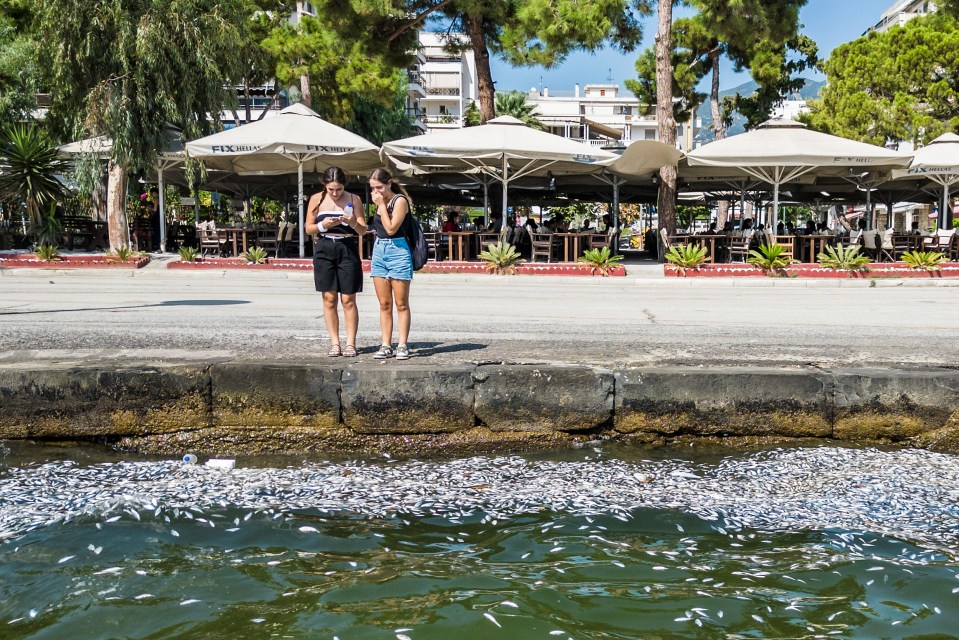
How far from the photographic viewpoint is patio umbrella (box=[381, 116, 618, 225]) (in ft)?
54.6

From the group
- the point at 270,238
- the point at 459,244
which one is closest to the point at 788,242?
the point at 459,244

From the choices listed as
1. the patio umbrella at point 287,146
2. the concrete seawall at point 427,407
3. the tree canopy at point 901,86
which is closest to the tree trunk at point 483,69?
the patio umbrella at point 287,146

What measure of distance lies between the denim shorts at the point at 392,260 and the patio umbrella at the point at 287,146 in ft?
37.7

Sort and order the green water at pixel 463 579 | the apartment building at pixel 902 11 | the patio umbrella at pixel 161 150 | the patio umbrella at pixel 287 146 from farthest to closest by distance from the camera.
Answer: the apartment building at pixel 902 11, the patio umbrella at pixel 161 150, the patio umbrella at pixel 287 146, the green water at pixel 463 579

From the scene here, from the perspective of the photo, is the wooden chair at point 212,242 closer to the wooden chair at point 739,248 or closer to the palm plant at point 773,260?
the wooden chair at point 739,248

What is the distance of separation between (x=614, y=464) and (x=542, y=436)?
53 cm

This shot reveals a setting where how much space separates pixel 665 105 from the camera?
2028 cm

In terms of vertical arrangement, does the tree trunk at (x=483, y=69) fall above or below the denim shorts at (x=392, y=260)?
above

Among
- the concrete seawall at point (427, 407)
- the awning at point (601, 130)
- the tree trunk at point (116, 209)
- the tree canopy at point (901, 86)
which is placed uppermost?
the awning at point (601, 130)

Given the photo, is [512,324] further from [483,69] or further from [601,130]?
[601,130]

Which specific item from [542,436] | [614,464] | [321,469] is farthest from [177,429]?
[614,464]

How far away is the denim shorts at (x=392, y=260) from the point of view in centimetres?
589

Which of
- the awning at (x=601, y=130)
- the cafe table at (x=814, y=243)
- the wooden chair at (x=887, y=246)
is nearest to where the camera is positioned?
the cafe table at (x=814, y=243)

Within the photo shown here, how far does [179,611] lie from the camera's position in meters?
3.21
